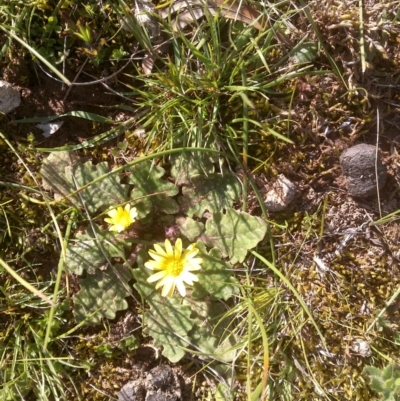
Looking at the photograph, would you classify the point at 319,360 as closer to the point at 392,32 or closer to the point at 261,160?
the point at 261,160

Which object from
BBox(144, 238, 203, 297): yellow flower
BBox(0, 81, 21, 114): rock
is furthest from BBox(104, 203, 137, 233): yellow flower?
BBox(0, 81, 21, 114): rock

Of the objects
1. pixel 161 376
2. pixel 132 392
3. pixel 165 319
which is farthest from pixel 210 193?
pixel 132 392

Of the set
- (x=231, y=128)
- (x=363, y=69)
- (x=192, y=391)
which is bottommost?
(x=192, y=391)

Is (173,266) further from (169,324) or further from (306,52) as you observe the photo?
(306,52)

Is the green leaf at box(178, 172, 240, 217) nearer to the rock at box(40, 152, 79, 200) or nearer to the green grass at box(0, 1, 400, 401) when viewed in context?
the green grass at box(0, 1, 400, 401)

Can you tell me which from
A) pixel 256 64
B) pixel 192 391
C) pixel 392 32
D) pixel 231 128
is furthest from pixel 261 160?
pixel 192 391

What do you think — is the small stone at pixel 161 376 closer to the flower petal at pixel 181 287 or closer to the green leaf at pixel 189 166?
the flower petal at pixel 181 287
